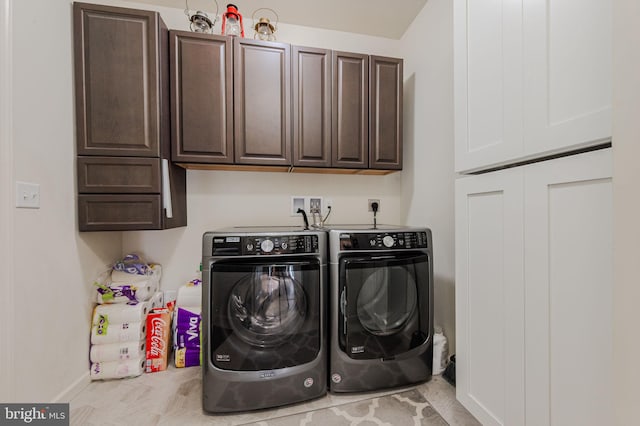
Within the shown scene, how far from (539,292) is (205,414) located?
1.48 metres

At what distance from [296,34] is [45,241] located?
82.1 inches

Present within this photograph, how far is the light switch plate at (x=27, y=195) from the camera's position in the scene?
1093 millimetres

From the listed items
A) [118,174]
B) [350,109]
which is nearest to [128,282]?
[118,174]

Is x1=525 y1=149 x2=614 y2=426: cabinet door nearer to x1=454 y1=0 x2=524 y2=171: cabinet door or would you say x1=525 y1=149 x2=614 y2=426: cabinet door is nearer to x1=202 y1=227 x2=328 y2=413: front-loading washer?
x1=454 y1=0 x2=524 y2=171: cabinet door

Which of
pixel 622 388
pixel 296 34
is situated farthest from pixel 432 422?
pixel 296 34

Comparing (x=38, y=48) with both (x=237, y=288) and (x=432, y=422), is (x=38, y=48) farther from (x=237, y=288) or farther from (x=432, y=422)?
(x=432, y=422)

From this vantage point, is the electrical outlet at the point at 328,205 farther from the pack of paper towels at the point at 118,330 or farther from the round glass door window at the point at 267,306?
the pack of paper towels at the point at 118,330

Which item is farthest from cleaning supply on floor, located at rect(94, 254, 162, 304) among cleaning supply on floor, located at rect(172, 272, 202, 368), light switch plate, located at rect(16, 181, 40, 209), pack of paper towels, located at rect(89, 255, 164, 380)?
light switch plate, located at rect(16, 181, 40, 209)

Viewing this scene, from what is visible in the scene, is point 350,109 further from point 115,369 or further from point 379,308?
point 115,369

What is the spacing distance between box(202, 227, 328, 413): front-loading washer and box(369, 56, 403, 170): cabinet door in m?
0.86

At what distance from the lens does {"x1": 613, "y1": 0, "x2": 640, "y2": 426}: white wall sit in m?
0.49

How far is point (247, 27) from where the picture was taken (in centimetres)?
200

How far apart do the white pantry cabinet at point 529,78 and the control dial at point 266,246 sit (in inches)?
36.1

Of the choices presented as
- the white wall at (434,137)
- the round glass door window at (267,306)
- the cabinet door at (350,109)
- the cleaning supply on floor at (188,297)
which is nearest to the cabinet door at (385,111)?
the cabinet door at (350,109)
